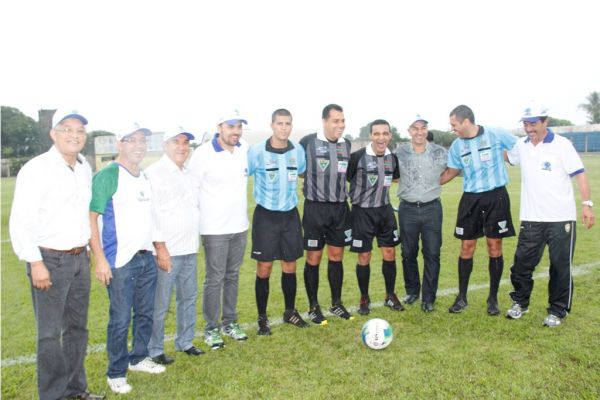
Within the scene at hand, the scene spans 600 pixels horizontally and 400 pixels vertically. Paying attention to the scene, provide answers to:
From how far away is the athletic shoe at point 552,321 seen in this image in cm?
501

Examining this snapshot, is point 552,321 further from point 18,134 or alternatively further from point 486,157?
point 18,134

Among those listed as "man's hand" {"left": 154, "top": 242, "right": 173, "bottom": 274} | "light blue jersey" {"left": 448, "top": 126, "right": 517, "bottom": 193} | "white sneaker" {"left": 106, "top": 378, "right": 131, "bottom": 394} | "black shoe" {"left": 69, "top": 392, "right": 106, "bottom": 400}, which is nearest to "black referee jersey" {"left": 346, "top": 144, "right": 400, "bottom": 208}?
"light blue jersey" {"left": 448, "top": 126, "right": 517, "bottom": 193}

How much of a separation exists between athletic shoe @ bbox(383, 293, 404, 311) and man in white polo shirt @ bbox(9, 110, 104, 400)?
347 centimetres

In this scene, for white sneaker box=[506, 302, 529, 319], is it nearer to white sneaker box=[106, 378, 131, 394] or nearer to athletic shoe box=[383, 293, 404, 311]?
athletic shoe box=[383, 293, 404, 311]

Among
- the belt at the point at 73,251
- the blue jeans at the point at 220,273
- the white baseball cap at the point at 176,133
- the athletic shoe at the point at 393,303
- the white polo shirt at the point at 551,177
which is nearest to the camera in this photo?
the belt at the point at 73,251

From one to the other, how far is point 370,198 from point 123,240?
113 inches

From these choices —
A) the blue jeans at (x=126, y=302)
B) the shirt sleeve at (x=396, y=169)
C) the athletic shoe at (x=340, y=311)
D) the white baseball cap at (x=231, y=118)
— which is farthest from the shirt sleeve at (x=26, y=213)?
the shirt sleeve at (x=396, y=169)

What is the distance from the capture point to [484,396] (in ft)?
11.9

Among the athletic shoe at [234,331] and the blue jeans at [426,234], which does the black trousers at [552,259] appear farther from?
the athletic shoe at [234,331]

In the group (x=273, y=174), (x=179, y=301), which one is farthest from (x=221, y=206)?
(x=179, y=301)

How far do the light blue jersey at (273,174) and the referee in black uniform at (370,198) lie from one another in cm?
84

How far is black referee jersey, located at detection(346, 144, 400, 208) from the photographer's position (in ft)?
18.5

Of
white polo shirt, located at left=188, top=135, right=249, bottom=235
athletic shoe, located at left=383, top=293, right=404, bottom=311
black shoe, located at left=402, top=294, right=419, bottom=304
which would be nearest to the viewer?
white polo shirt, located at left=188, top=135, right=249, bottom=235

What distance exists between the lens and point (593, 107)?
85.3 meters
